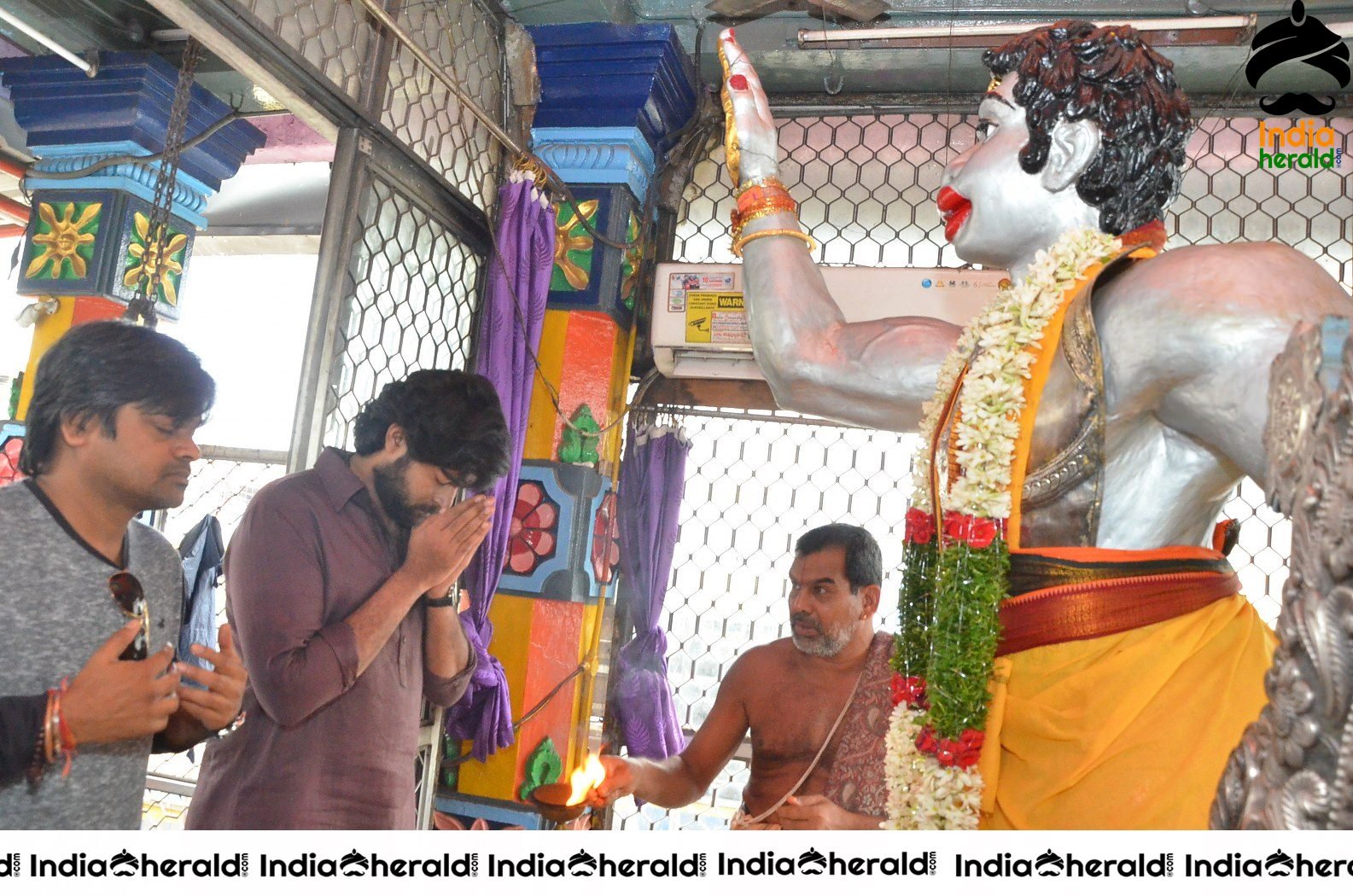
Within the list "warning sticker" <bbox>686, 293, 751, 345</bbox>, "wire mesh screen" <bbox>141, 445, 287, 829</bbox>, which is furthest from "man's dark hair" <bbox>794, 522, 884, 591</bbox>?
"wire mesh screen" <bbox>141, 445, 287, 829</bbox>

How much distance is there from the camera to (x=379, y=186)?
3.06m

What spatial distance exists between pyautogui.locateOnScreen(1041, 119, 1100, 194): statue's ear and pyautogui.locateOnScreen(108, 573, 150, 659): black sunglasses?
4.53ft

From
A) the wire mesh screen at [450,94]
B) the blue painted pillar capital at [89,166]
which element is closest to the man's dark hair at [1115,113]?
the wire mesh screen at [450,94]

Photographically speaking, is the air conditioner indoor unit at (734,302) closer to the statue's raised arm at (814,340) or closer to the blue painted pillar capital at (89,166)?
the blue painted pillar capital at (89,166)


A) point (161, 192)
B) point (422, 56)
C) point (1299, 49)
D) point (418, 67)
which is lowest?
point (161, 192)

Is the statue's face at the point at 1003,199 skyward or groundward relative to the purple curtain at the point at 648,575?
skyward

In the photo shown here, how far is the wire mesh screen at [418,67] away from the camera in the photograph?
8.74 ft

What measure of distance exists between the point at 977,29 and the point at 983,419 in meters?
2.56

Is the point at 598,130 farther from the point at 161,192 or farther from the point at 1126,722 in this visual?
the point at 1126,722

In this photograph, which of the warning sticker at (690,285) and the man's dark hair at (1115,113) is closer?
the man's dark hair at (1115,113)

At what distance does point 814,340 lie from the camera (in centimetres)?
118

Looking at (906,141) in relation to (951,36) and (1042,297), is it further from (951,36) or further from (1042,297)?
(1042,297)

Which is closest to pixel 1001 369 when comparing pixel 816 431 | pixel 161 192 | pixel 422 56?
pixel 422 56

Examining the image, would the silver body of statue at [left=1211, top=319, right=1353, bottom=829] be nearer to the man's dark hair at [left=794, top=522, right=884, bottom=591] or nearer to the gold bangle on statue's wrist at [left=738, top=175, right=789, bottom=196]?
the gold bangle on statue's wrist at [left=738, top=175, right=789, bottom=196]
